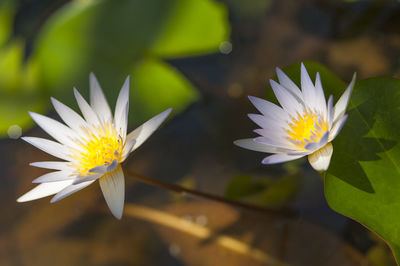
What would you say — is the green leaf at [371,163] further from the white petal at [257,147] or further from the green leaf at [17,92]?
the green leaf at [17,92]

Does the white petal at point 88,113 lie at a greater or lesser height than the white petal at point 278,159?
greater

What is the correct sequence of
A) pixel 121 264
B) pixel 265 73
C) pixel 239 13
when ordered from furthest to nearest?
pixel 239 13
pixel 265 73
pixel 121 264

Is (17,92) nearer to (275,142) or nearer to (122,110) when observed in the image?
(122,110)

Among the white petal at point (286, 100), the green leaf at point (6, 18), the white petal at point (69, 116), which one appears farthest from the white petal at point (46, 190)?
the green leaf at point (6, 18)

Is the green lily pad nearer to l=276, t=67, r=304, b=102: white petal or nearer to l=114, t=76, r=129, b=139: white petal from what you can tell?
l=114, t=76, r=129, b=139: white petal

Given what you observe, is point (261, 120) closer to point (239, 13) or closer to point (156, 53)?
point (156, 53)

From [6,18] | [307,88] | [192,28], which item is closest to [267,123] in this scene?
[307,88]

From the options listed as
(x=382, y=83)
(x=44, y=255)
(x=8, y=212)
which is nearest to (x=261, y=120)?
(x=382, y=83)

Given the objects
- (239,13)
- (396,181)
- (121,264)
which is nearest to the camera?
(396,181)
